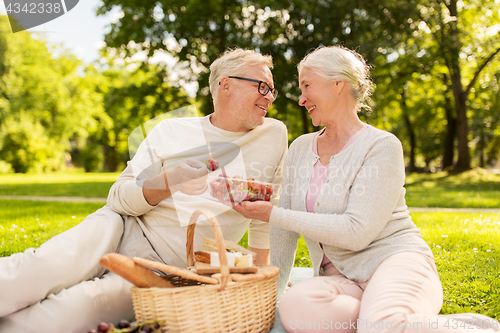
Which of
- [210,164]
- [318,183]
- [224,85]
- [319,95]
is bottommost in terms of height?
[318,183]

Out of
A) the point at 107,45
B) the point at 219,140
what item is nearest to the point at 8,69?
the point at 107,45

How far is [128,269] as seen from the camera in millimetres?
2102

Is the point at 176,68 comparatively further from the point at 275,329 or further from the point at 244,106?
the point at 275,329

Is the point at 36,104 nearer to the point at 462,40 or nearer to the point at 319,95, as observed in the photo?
the point at 462,40

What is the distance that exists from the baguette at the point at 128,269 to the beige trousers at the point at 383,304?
806 millimetres

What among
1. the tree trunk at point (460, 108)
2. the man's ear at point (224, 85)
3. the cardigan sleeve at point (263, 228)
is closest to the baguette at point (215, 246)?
the cardigan sleeve at point (263, 228)

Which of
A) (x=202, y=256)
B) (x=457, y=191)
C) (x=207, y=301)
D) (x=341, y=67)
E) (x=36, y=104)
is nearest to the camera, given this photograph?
(x=207, y=301)

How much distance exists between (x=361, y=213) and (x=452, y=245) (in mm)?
3064

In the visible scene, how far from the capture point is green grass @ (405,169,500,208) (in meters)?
9.48

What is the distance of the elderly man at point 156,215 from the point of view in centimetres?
225

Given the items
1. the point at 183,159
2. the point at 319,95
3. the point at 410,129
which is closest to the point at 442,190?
the point at 410,129

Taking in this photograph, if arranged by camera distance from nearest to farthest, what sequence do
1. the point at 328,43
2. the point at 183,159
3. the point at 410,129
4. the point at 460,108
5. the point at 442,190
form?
the point at 183,159, the point at 442,190, the point at 328,43, the point at 460,108, the point at 410,129

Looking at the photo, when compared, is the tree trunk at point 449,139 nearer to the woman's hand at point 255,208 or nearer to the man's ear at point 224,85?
the man's ear at point 224,85

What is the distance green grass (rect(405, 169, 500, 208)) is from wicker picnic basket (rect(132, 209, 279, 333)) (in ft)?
26.6
